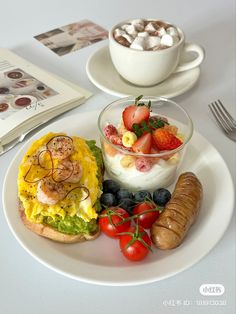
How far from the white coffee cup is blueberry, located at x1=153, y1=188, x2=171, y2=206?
0.48m

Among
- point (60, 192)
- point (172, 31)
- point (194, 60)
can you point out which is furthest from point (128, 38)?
point (60, 192)

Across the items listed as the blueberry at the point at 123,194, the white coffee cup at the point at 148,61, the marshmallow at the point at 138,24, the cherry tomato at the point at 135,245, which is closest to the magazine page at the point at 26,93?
the white coffee cup at the point at 148,61

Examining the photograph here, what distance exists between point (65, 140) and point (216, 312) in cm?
55

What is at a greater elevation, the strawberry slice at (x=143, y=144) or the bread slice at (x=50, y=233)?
the strawberry slice at (x=143, y=144)

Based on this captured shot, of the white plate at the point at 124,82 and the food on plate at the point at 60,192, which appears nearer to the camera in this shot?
the food on plate at the point at 60,192

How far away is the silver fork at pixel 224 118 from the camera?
131cm

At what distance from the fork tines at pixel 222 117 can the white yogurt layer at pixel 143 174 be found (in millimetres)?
289

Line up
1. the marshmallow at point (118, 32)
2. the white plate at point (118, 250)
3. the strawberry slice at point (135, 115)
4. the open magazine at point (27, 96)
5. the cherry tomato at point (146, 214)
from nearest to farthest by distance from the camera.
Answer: the white plate at point (118, 250) → the cherry tomato at point (146, 214) → the strawberry slice at point (135, 115) → the open magazine at point (27, 96) → the marshmallow at point (118, 32)

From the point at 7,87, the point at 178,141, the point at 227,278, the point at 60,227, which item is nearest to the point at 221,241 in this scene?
the point at 227,278

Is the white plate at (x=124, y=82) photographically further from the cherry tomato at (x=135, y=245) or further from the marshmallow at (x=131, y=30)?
the cherry tomato at (x=135, y=245)

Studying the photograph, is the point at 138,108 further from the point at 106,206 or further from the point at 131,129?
the point at 106,206

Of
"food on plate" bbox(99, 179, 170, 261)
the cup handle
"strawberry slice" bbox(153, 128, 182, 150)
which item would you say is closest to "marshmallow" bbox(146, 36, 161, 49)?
the cup handle

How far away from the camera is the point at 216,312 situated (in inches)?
34.9

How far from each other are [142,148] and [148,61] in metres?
0.40
